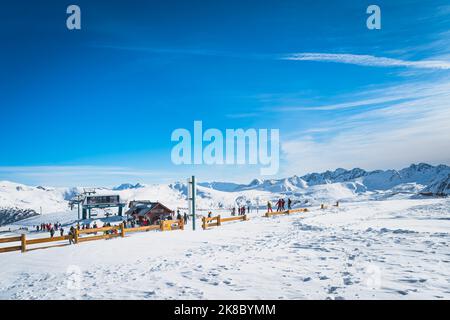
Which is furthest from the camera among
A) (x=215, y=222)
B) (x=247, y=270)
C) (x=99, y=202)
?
(x=99, y=202)

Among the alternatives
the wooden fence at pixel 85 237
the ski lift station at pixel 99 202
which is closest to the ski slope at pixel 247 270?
the wooden fence at pixel 85 237

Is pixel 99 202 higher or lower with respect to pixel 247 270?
lower

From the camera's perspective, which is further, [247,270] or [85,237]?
[85,237]

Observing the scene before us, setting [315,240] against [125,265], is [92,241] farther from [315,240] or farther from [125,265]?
[315,240]

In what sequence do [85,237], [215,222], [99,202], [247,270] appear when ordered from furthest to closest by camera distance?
[99,202], [215,222], [85,237], [247,270]

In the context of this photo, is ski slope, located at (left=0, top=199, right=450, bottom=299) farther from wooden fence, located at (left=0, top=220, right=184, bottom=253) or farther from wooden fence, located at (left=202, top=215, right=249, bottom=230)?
wooden fence, located at (left=202, top=215, right=249, bottom=230)

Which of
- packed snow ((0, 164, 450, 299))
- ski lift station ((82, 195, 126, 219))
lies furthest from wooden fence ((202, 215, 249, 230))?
ski lift station ((82, 195, 126, 219))

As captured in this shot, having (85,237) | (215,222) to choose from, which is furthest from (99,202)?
(85,237)

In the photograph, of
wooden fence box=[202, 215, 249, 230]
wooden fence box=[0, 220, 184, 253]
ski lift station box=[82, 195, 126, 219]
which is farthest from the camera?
ski lift station box=[82, 195, 126, 219]

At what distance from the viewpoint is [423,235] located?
51.9ft

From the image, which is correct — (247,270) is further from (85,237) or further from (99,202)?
(99,202)
